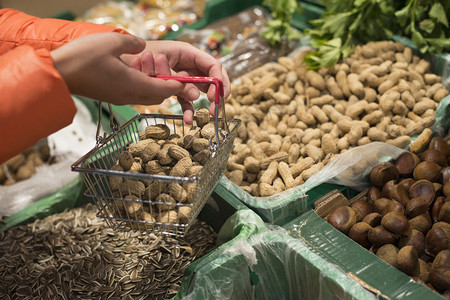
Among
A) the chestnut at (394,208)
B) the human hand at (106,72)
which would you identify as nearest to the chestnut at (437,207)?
the chestnut at (394,208)

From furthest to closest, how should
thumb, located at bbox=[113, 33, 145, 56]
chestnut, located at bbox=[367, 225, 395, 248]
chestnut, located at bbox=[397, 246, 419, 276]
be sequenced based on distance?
chestnut, located at bbox=[367, 225, 395, 248] → chestnut, located at bbox=[397, 246, 419, 276] → thumb, located at bbox=[113, 33, 145, 56]

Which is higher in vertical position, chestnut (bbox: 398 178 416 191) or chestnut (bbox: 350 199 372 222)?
chestnut (bbox: 398 178 416 191)

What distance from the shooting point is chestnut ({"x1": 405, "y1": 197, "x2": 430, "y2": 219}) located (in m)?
1.50

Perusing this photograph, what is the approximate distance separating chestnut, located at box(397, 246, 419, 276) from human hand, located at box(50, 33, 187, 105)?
3.15ft

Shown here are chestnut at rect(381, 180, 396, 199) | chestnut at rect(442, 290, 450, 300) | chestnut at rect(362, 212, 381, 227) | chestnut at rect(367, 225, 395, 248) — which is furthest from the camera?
chestnut at rect(381, 180, 396, 199)

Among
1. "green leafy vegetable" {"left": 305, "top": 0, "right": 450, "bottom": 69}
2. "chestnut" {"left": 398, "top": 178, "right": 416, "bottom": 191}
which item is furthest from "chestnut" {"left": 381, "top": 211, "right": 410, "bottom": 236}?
"green leafy vegetable" {"left": 305, "top": 0, "right": 450, "bottom": 69}

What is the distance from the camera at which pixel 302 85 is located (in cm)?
245

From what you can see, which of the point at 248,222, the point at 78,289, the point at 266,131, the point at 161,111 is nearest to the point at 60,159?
the point at 161,111

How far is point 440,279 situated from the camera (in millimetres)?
1253

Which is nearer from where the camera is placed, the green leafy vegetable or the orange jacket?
the orange jacket

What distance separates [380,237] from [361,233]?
76 mm

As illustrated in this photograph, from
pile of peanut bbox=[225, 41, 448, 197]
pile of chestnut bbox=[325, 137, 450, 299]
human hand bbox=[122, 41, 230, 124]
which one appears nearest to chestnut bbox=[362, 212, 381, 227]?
pile of chestnut bbox=[325, 137, 450, 299]

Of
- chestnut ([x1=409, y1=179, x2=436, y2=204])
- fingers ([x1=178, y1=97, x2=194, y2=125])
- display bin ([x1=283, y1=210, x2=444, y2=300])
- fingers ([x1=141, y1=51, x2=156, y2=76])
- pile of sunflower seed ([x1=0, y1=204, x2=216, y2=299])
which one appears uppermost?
fingers ([x1=141, y1=51, x2=156, y2=76])

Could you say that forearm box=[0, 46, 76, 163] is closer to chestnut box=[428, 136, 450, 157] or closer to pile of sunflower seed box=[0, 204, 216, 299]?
pile of sunflower seed box=[0, 204, 216, 299]
